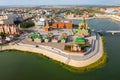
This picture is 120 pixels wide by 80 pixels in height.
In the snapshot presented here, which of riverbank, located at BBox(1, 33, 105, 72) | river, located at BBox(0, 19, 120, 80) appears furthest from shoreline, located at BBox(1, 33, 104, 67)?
river, located at BBox(0, 19, 120, 80)

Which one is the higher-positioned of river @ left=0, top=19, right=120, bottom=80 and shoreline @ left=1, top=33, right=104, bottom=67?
shoreline @ left=1, top=33, right=104, bottom=67

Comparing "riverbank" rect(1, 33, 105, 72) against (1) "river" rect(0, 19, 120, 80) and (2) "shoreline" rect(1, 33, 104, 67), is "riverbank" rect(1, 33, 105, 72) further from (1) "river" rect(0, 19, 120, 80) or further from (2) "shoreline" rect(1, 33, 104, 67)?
(1) "river" rect(0, 19, 120, 80)

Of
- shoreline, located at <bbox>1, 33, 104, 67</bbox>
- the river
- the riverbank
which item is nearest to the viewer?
the river

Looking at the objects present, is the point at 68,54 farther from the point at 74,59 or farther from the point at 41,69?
the point at 41,69

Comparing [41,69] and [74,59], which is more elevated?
[74,59]

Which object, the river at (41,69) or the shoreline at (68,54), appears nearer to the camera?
the river at (41,69)

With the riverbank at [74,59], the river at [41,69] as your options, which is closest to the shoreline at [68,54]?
the riverbank at [74,59]

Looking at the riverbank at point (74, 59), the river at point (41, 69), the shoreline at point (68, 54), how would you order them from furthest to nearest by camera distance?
the shoreline at point (68, 54)
the riverbank at point (74, 59)
the river at point (41, 69)

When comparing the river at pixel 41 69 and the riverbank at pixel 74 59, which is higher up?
the riverbank at pixel 74 59

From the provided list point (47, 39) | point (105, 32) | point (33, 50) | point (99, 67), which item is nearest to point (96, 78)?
point (99, 67)

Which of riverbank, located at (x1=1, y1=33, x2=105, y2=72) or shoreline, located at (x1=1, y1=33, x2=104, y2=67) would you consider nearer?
riverbank, located at (x1=1, y1=33, x2=105, y2=72)

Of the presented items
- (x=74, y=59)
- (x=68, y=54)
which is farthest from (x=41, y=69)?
(x=68, y=54)

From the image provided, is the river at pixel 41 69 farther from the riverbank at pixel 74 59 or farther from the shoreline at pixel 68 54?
the shoreline at pixel 68 54

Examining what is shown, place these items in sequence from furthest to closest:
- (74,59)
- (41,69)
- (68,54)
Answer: (68,54) → (74,59) → (41,69)
